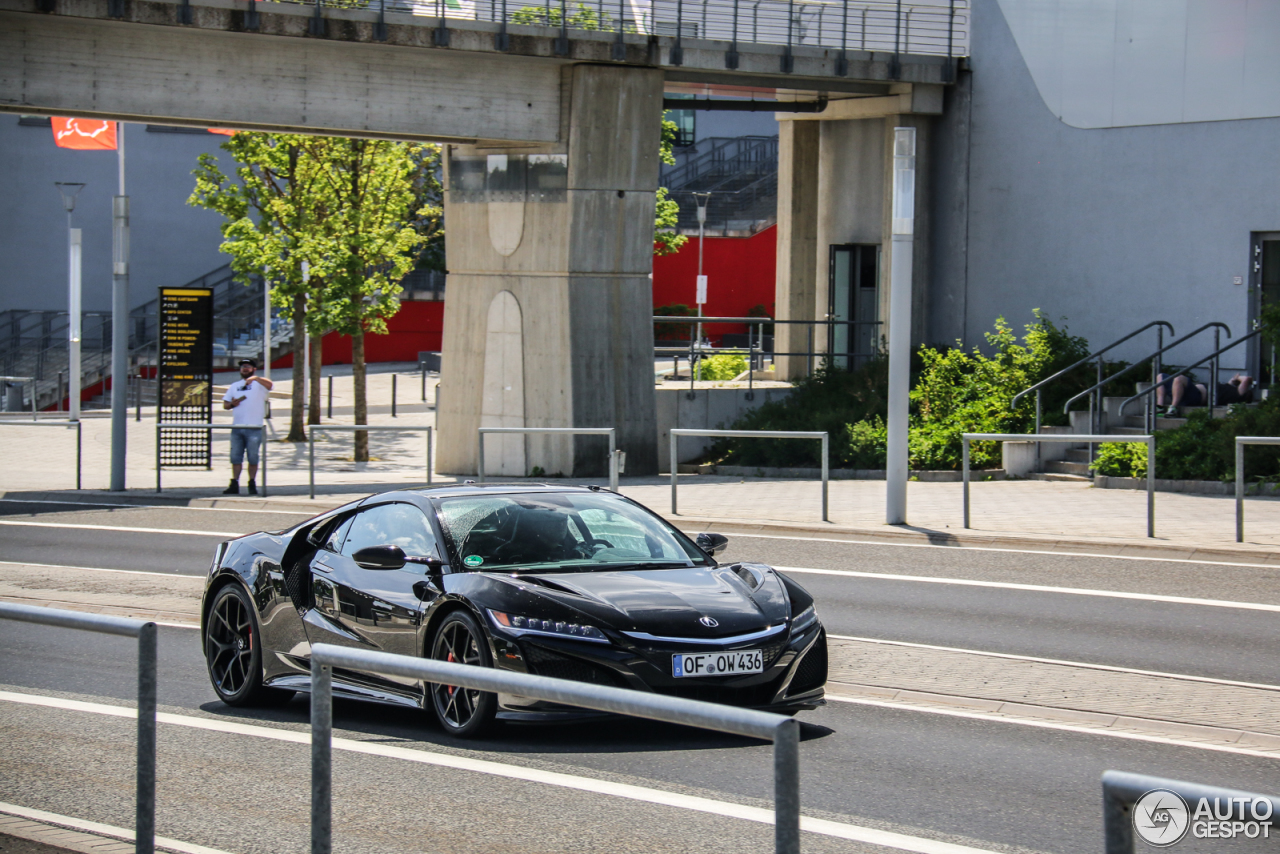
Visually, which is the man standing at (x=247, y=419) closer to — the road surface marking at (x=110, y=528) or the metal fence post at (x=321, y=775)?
the road surface marking at (x=110, y=528)

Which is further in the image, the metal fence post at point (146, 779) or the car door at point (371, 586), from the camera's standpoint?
the car door at point (371, 586)

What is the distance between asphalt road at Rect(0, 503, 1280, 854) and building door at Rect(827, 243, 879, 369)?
1977 cm

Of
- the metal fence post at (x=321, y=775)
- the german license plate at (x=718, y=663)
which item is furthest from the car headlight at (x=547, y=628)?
the metal fence post at (x=321, y=775)

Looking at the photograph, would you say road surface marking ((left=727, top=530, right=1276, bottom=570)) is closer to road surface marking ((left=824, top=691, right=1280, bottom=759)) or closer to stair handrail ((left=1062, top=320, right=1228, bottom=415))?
road surface marking ((left=824, top=691, right=1280, bottom=759))

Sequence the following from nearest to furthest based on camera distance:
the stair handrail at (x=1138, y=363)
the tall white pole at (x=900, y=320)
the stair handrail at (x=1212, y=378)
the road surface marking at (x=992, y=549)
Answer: the road surface marking at (x=992, y=549) < the tall white pole at (x=900, y=320) < the stair handrail at (x=1212, y=378) < the stair handrail at (x=1138, y=363)

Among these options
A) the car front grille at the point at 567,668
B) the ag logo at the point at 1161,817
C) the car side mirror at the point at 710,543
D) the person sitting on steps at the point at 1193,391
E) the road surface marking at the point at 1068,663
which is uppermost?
the person sitting on steps at the point at 1193,391

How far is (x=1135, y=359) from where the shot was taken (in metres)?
27.1

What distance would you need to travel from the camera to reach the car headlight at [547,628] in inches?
293

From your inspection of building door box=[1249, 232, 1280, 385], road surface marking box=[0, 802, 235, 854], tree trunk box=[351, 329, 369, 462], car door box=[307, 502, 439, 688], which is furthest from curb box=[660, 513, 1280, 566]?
tree trunk box=[351, 329, 369, 462]

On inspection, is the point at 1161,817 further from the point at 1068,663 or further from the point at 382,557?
the point at 1068,663

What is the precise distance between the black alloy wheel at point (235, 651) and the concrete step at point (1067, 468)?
1649 centimetres

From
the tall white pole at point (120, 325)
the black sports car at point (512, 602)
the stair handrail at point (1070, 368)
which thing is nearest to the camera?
the black sports car at point (512, 602)

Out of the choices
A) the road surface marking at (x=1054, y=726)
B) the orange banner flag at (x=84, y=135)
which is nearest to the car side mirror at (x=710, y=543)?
the road surface marking at (x=1054, y=726)

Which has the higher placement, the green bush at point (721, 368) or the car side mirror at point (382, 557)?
the green bush at point (721, 368)
